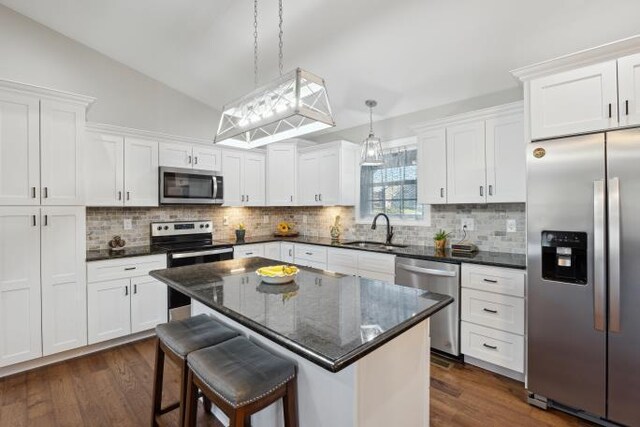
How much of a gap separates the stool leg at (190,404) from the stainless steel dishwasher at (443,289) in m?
2.14

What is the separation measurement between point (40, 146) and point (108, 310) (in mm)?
1621

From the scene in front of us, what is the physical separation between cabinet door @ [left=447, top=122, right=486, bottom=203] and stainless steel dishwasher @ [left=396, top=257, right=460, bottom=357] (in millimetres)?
744

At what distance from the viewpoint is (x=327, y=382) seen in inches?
52.2

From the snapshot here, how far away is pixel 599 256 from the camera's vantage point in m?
1.92

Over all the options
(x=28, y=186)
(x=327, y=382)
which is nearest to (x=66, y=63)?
(x=28, y=186)

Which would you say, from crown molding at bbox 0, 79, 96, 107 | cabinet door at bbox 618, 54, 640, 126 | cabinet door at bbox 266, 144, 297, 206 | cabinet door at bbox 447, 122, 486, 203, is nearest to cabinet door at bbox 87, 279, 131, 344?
crown molding at bbox 0, 79, 96, 107

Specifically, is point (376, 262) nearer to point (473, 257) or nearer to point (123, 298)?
point (473, 257)

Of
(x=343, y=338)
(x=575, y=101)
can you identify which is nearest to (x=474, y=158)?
(x=575, y=101)

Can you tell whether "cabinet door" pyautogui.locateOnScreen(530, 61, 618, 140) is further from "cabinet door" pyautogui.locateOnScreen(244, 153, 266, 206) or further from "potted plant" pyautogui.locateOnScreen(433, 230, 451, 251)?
"cabinet door" pyautogui.locateOnScreen(244, 153, 266, 206)

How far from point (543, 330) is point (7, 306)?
13.7 feet

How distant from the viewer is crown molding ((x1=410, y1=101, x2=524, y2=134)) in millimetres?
2710

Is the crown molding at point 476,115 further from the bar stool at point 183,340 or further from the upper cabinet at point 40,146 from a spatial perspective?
the upper cabinet at point 40,146

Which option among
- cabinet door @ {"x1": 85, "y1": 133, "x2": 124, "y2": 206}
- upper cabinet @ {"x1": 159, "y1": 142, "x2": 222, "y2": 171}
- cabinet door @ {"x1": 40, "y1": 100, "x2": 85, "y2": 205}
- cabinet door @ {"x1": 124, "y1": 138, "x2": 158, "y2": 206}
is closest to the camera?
cabinet door @ {"x1": 40, "y1": 100, "x2": 85, "y2": 205}

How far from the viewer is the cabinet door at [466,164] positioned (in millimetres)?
2936
